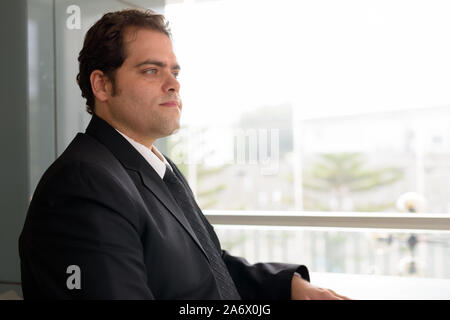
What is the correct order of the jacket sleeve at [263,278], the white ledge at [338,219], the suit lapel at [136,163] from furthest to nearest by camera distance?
the white ledge at [338,219] < the jacket sleeve at [263,278] < the suit lapel at [136,163]

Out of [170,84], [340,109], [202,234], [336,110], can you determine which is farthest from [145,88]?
[336,110]

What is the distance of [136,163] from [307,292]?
0.50 m

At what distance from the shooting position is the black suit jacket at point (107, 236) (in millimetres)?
850

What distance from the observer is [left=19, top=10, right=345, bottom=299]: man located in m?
0.86

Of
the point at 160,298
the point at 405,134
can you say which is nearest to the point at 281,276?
the point at 160,298

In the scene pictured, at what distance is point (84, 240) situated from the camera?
0.85m

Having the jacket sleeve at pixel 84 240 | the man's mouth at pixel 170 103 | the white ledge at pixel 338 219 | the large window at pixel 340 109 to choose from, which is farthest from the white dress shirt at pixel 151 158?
the large window at pixel 340 109

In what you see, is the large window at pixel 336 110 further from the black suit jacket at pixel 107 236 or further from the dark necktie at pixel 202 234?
the black suit jacket at pixel 107 236

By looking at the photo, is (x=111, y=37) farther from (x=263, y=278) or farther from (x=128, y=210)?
(x=263, y=278)

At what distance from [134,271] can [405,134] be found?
17478 mm

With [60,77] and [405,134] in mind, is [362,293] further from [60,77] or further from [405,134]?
[405,134]

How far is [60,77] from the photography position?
1.93 metres

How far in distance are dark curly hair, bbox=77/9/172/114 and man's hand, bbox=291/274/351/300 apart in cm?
68

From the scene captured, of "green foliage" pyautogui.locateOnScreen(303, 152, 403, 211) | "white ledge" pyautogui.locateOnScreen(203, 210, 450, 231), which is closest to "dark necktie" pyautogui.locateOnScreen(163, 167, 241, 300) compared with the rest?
"white ledge" pyautogui.locateOnScreen(203, 210, 450, 231)
